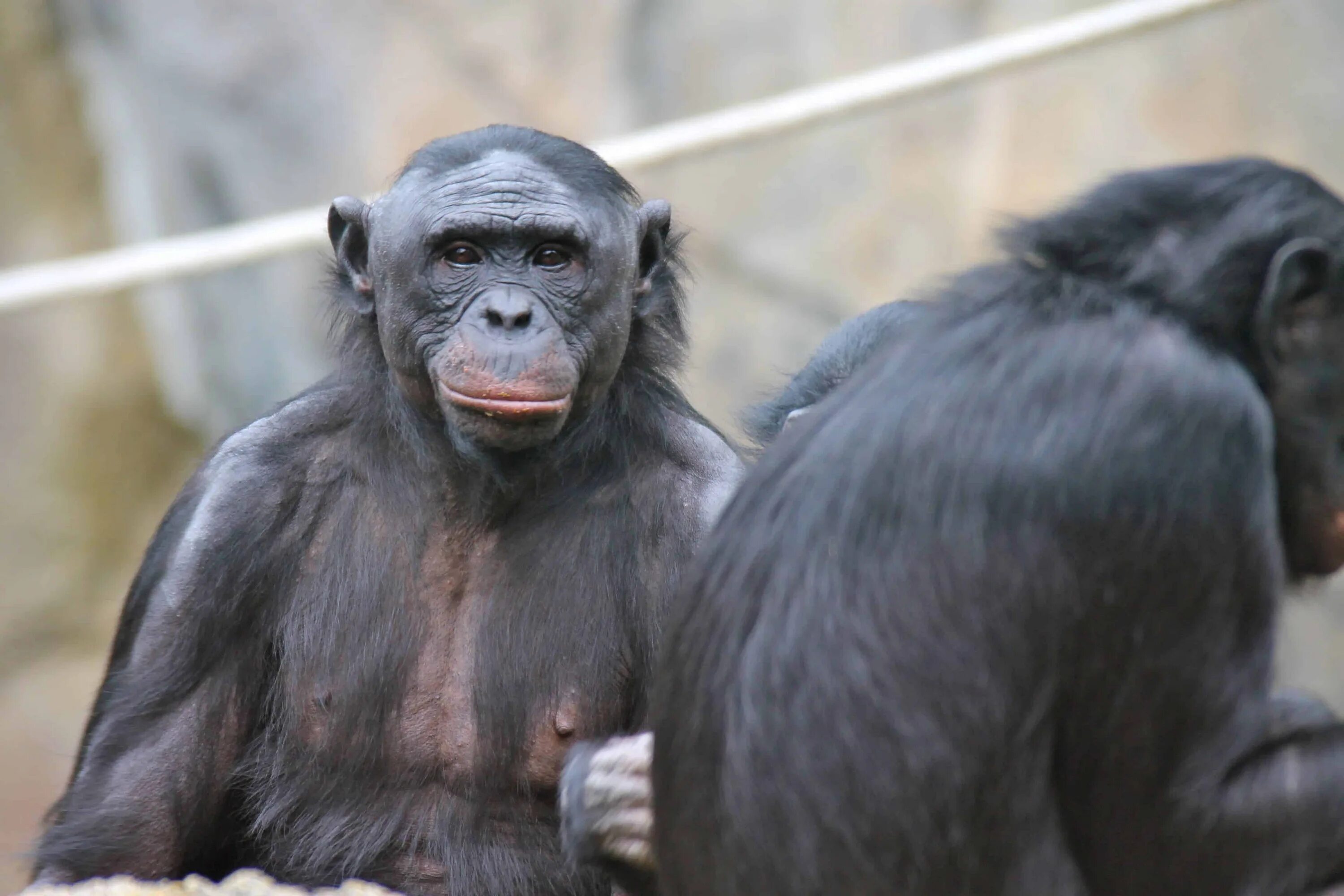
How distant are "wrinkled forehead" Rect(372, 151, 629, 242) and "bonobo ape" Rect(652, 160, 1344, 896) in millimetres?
1315

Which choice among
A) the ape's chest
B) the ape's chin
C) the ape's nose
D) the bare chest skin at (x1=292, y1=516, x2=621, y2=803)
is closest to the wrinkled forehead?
the ape's nose

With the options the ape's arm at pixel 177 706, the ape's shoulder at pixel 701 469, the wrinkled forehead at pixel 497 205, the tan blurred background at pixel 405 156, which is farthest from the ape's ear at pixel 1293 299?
the tan blurred background at pixel 405 156

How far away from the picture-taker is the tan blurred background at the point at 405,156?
8.79 metres

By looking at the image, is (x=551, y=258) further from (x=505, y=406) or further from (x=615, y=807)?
(x=615, y=807)

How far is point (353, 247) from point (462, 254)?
1.27ft

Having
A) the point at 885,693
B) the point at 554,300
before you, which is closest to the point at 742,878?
the point at 885,693

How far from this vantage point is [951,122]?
9172 mm

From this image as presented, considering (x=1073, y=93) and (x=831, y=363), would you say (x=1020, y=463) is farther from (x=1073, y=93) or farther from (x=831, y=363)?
(x=1073, y=93)

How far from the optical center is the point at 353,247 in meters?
4.20

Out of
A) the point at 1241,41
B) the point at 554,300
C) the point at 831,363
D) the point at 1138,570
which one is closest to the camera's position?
the point at 1138,570

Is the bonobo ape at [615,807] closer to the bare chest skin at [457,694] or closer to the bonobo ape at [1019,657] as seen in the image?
the bonobo ape at [1019,657]

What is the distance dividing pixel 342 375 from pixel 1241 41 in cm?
625

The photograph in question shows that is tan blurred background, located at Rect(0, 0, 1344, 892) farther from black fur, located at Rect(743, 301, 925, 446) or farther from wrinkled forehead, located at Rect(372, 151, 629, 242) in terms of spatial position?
wrinkled forehead, located at Rect(372, 151, 629, 242)

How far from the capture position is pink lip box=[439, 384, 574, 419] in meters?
3.67
